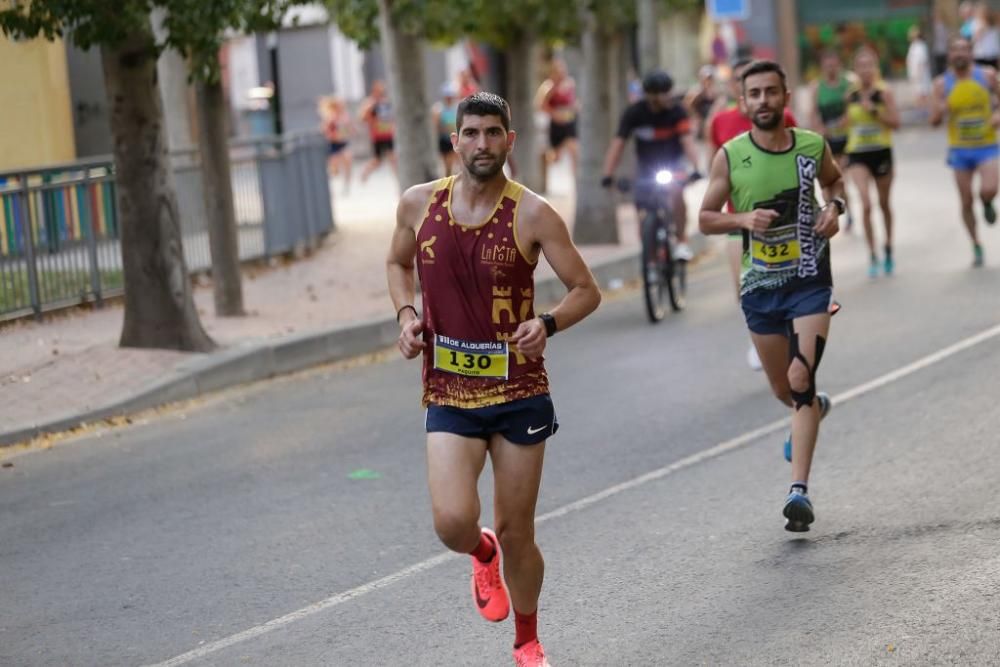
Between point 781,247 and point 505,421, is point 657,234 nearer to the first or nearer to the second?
point 781,247

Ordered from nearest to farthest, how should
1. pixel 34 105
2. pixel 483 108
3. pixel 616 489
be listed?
pixel 483 108 → pixel 616 489 → pixel 34 105

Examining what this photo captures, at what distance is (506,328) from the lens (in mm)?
5594

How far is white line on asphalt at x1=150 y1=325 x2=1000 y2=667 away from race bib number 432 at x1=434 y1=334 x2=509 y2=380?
1.56 metres

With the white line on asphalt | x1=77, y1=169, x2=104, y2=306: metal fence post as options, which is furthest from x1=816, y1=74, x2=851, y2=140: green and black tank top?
x1=77, y1=169, x2=104, y2=306: metal fence post

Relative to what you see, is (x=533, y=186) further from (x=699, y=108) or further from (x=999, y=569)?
(x=999, y=569)

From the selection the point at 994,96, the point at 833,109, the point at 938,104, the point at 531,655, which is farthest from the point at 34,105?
the point at 531,655

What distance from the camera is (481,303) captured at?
18.3ft

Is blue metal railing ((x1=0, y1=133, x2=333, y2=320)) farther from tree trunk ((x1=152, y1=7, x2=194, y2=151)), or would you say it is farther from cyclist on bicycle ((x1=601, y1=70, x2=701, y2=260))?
cyclist on bicycle ((x1=601, y1=70, x2=701, y2=260))

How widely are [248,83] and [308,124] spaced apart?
205 centimetres

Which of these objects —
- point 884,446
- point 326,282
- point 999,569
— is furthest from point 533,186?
point 999,569

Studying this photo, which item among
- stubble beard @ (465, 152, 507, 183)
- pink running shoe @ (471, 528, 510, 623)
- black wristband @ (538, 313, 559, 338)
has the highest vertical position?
stubble beard @ (465, 152, 507, 183)

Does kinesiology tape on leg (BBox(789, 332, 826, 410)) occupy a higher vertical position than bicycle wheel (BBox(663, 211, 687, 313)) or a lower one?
higher

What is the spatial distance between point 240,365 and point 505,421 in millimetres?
7654

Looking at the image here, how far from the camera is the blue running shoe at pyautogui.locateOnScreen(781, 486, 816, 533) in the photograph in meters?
7.29
